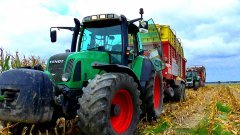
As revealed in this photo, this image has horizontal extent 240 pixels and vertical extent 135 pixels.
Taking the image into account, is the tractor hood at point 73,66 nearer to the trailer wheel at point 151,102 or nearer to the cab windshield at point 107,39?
the cab windshield at point 107,39

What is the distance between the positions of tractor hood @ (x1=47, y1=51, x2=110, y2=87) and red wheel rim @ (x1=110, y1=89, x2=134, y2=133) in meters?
0.69

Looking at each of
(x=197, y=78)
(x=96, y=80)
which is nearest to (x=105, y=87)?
(x=96, y=80)

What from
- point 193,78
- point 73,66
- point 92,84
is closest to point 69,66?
point 73,66

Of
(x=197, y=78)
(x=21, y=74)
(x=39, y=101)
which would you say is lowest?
(x=197, y=78)

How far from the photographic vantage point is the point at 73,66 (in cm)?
572

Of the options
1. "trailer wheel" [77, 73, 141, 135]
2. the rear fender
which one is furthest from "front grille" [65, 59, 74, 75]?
"trailer wheel" [77, 73, 141, 135]

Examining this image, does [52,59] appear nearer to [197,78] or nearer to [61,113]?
[61,113]

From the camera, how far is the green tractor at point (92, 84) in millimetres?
4840

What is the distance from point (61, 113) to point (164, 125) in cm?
239

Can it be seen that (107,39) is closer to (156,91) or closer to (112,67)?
(112,67)

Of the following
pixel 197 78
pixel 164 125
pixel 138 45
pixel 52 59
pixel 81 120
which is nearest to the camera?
pixel 81 120

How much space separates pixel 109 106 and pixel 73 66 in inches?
43.2

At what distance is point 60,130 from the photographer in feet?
20.0

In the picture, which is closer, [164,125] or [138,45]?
[164,125]
